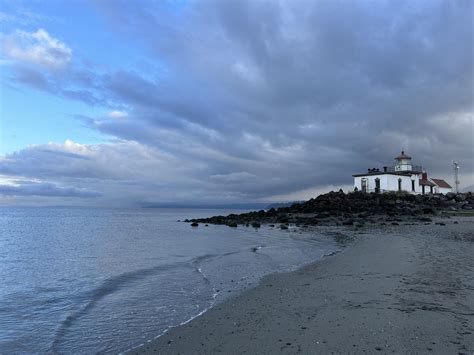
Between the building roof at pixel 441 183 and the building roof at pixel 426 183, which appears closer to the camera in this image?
the building roof at pixel 426 183

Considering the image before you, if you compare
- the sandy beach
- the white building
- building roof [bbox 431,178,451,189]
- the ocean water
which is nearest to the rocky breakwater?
the white building

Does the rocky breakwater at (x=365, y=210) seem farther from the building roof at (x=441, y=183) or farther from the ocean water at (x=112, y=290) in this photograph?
the ocean water at (x=112, y=290)

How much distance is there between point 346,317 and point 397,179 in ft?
211

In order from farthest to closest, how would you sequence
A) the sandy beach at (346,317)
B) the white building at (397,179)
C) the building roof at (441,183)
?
the building roof at (441,183) → the white building at (397,179) → the sandy beach at (346,317)

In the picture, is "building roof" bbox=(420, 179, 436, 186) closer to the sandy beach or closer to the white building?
the white building

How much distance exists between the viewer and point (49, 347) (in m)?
8.45

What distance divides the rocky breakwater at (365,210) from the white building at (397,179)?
16.1 feet

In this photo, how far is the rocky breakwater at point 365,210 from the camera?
45.9m

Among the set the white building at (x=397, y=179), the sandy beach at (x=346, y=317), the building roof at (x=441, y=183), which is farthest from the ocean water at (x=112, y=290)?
the building roof at (x=441, y=183)

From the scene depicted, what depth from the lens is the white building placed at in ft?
218

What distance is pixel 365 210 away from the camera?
170 feet

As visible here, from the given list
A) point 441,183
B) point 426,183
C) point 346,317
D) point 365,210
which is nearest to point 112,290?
point 346,317

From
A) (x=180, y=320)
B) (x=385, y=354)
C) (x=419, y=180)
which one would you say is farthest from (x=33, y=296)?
(x=419, y=180)

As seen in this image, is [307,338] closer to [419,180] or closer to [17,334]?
[17,334]
